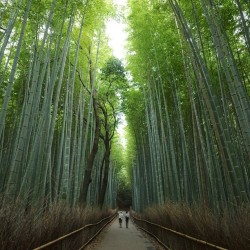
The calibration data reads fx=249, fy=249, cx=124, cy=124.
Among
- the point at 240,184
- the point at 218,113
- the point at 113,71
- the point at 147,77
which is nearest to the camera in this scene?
the point at 240,184

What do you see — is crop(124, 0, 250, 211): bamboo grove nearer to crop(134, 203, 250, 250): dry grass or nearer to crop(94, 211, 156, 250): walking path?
crop(134, 203, 250, 250): dry grass

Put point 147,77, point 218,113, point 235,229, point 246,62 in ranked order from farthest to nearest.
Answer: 1. point 147,77
2. point 246,62
3. point 218,113
4. point 235,229

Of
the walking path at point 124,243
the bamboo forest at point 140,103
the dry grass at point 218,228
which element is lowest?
the walking path at point 124,243

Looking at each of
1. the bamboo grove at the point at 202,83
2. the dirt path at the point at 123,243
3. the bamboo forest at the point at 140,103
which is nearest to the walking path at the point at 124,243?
the dirt path at the point at 123,243

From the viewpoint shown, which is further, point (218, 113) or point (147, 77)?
point (147, 77)

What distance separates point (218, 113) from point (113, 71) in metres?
6.57

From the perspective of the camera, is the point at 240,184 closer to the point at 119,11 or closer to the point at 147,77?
the point at 147,77

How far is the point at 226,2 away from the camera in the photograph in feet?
18.0

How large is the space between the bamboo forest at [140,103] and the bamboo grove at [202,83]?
0.10 feet

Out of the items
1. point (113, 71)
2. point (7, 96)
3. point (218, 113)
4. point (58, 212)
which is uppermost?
point (113, 71)

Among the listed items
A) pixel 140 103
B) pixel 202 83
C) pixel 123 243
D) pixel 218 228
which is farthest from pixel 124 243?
pixel 140 103

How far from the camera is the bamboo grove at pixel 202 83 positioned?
3.60 meters

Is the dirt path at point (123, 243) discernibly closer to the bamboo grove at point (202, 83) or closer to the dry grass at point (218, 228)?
the bamboo grove at point (202, 83)

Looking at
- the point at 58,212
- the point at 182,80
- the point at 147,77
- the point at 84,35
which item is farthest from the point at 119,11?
the point at 58,212
